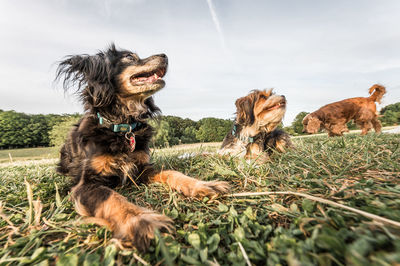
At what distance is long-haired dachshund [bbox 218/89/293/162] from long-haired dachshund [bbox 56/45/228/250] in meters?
2.62

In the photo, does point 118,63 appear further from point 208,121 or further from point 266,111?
point 208,121

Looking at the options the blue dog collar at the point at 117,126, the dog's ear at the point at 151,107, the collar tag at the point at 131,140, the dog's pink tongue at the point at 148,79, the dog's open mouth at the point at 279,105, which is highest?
the dog's pink tongue at the point at 148,79

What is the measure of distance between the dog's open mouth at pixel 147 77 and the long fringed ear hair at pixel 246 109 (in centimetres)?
266

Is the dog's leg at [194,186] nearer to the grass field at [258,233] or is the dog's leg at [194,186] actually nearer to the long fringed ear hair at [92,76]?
the grass field at [258,233]

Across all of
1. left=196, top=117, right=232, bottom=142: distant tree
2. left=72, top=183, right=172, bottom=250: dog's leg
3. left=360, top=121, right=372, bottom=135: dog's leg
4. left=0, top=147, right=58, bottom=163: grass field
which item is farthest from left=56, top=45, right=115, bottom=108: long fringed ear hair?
left=196, top=117, right=232, bottom=142: distant tree

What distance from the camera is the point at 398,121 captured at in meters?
28.0

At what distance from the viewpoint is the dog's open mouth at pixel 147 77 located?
3.06 meters

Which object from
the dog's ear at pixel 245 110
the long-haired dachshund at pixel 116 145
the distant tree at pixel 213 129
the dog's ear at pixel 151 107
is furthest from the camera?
the distant tree at pixel 213 129

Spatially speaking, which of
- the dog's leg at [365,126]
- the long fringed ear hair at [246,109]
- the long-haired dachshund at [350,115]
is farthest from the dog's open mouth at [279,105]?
the dog's leg at [365,126]

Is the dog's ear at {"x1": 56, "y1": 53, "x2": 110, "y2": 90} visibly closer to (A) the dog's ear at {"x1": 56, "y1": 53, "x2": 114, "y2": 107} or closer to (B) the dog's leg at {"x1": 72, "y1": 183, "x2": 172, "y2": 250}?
(A) the dog's ear at {"x1": 56, "y1": 53, "x2": 114, "y2": 107}

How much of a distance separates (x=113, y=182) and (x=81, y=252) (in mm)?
1406

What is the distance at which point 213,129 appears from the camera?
20.2 meters

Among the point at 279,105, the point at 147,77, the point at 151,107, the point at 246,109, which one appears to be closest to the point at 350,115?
the point at 279,105

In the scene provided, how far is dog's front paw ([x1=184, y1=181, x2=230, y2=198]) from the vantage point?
5.89ft
